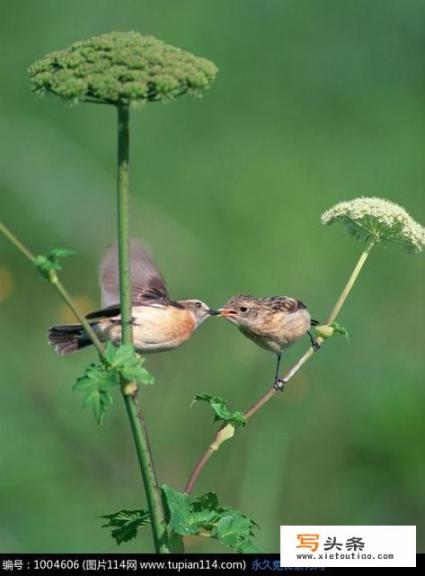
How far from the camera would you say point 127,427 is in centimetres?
851

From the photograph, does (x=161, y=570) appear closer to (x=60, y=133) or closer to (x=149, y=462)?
(x=149, y=462)

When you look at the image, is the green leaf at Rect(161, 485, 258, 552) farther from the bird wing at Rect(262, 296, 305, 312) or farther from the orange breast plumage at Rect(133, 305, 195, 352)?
the bird wing at Rect(262, 296, 305, 312)

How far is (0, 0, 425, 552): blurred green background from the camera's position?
332 inches

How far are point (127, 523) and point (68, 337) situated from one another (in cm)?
121

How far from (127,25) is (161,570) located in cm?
841

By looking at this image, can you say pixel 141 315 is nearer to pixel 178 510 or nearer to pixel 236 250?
pixel 178 510

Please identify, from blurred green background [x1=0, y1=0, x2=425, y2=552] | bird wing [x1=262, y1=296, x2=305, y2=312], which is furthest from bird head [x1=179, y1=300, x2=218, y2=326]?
blurred green background [x1=0, y1=0, x2=425, y2=552]

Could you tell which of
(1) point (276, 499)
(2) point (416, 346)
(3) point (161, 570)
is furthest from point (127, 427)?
(3) point (161, 570)

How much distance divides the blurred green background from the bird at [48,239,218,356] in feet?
7.45

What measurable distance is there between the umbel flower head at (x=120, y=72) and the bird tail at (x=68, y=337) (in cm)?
158

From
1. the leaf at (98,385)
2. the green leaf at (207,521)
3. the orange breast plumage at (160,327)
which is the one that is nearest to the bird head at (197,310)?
the orange breast plumage at (160,327)

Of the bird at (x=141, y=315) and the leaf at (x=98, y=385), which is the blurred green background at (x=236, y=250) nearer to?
the bird at (x=141, y=315)

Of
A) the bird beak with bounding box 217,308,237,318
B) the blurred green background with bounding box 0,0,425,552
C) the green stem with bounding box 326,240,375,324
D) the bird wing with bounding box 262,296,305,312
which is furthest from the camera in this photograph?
the blurred green background with bounding box 0,0,425,552

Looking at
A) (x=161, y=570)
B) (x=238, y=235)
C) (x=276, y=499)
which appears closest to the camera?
(x=161, y=570)
